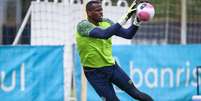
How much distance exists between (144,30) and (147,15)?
7.68 m

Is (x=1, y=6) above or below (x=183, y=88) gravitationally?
above

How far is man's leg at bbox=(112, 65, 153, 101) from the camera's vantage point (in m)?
9.18

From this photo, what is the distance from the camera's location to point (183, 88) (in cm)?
1358

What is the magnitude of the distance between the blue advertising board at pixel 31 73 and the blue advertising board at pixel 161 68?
3.79 ft

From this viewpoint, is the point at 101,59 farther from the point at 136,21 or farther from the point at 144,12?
the point at 144,12

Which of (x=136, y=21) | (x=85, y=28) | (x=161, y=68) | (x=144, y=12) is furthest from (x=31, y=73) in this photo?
(x=144, y=12)

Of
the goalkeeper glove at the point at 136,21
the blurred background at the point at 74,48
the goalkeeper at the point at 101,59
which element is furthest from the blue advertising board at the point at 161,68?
the goalkeeper glove at the point at 136,21

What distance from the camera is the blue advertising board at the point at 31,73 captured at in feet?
38.9

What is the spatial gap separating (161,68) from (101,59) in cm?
413

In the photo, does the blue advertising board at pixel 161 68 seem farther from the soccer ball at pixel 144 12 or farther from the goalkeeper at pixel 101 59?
the soccer ball at pixel 144 12

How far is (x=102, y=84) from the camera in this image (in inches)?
368

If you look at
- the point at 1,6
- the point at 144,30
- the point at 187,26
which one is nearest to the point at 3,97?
the point at 1,6

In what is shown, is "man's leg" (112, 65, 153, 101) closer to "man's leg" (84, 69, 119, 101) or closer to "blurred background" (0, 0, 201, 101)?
"man's leg" (84, 69, 119, 101)

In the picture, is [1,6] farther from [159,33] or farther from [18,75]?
[159,33]
